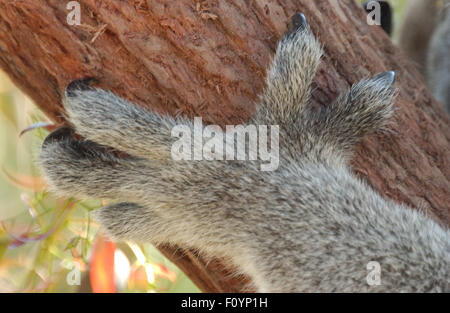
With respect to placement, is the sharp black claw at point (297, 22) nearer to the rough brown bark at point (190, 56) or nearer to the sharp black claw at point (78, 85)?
the rough brown bark at point (190, 56)

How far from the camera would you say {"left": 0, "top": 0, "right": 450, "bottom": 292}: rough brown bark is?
5.42 ft

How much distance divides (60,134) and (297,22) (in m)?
0.85

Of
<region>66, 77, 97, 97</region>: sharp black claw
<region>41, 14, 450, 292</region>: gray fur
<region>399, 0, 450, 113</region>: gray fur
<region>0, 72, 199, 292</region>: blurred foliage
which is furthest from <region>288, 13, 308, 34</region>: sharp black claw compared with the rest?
<region>399, 0, 450, 113</region>: gray fur

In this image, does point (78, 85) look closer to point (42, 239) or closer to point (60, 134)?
point (60, 134)

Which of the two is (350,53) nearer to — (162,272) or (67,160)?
(67,160)

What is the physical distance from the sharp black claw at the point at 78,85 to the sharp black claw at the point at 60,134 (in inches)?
5.9

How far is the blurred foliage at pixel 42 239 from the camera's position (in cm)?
224

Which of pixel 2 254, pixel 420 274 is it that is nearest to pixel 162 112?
pixel 420 274

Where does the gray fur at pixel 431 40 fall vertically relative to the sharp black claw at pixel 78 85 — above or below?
above

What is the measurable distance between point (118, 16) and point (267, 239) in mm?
807

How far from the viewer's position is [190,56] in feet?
5.57

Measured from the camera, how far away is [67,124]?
70.4 inches

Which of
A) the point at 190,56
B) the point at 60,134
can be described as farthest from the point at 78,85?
the point at 190,56

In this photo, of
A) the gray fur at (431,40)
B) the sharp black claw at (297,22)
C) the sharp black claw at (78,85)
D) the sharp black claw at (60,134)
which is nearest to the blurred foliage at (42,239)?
the sharp black claw at (60,134)
